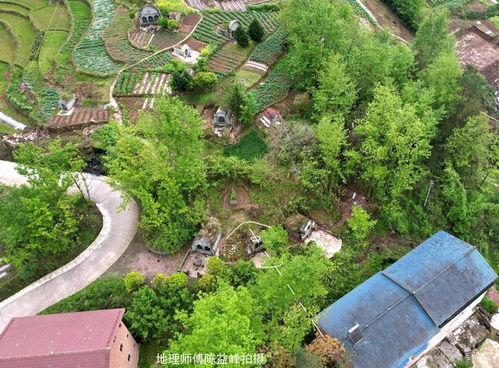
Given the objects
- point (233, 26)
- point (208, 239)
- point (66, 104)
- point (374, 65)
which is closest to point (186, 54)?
point (233, 26)

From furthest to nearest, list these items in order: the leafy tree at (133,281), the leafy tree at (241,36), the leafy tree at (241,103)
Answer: the leafy tree at (241,36), the leafy tree at (241,103), the leafy tree at (133,281)

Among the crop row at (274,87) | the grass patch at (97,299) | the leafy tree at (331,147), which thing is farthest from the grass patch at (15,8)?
the leafy tree at (331,147)

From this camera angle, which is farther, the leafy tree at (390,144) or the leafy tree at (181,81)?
the leafy tree at (181,81)

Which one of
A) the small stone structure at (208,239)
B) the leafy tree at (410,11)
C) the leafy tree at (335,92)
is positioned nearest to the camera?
the small stone structure at (208,239)

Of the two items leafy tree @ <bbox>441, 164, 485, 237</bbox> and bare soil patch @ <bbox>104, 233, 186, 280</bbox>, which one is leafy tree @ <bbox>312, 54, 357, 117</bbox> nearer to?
leafy tree @ <bbox>441, 164, 485, 237</bbox>

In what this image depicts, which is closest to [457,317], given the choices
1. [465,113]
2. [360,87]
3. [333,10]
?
[465,113]

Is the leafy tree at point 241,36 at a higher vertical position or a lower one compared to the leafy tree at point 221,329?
higher

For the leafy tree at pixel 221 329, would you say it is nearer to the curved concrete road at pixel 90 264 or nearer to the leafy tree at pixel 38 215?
the curved concrete road at pixel 90 264

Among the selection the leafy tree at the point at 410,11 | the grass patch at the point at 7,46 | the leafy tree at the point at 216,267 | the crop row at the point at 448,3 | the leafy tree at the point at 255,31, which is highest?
the crop row at the point at 448,3

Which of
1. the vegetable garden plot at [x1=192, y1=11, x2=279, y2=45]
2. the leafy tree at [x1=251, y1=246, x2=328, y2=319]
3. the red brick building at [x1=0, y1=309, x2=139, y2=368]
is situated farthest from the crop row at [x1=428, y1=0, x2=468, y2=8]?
the red brick building at [x1=0, y1=309, x2=139, y2=368]
